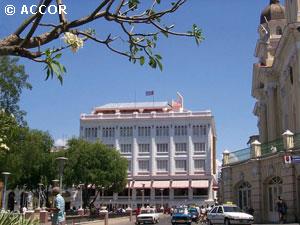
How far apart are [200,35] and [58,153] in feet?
203

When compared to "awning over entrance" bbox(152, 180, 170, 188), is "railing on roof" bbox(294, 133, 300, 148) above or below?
above

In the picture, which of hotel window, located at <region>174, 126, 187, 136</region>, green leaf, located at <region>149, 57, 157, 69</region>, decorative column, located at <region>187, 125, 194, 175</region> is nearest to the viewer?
green leaf, located at <region>149, 57, 157, 69</region>

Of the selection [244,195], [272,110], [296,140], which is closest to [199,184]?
[272,110]

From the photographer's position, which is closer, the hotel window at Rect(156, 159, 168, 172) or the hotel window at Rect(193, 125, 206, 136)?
the hotel window at Rect(193, 125, 206, 136)

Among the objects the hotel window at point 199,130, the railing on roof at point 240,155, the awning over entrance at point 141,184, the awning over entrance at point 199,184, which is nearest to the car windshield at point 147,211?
the railing on roof at point 240,155

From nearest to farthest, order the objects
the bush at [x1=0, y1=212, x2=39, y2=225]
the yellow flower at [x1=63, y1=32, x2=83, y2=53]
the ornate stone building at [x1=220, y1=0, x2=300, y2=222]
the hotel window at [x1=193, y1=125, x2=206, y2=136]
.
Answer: the yellow flower at [x1=63, y1=32, x2=83, y2=53] → the bush at [x1=0, y1=212, x2=39, y2=225] → the ornate stone building at [x1=220, y1=0, x2=300, y2=222] → the hotel window at [x1=193, y1=125, x2=206, y2=136]

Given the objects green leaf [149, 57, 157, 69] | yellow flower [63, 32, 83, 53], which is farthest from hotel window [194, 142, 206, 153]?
yellow flower [63, 32, 83, 53]

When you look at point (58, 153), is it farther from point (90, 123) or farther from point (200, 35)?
point (200, 35)

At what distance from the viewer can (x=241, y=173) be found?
42594mm

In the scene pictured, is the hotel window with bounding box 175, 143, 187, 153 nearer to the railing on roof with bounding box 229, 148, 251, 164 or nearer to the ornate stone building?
the ornate stone building

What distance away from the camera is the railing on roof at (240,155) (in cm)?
4186

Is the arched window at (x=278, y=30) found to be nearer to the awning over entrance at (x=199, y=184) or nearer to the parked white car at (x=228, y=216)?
the parked white car at (x=228, y=216)

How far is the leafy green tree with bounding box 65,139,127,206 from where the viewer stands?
66156mm

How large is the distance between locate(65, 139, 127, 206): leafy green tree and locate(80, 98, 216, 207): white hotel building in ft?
86.8
